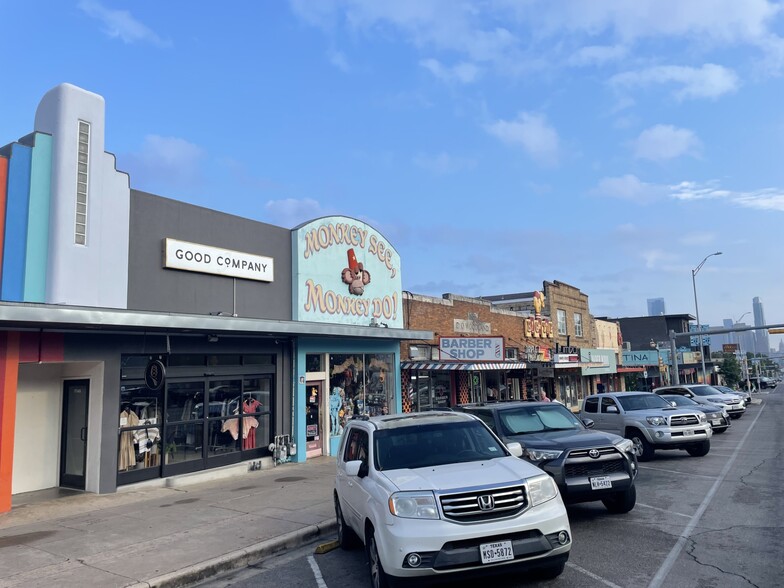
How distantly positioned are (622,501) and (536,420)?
1.86 metres

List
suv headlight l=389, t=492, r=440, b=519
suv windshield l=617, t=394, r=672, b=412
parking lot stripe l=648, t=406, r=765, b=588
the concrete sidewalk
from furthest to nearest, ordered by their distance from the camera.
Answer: suv windshield l=617, t=394, r=672, b=412 → the concrete sidewalk → parking lot stripe l=648, t=406, r=765, b=588 → suv headlight l=389, t=492, r=440, b=519

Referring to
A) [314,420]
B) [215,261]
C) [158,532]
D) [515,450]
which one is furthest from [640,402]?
[158,532]

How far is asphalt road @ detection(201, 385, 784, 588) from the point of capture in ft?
19.7

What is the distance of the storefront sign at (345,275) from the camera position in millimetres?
16469

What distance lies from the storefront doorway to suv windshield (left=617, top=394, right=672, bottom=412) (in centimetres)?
801

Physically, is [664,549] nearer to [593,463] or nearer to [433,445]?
[593,463]

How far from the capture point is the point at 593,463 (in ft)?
27.0

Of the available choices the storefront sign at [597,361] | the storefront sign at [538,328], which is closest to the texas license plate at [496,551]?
the storefront sign at [538,328]

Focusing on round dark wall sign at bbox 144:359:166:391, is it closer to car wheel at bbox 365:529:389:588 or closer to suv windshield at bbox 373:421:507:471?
suv windshield at bbox 373:421:507:471

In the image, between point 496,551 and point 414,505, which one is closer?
point 496,551

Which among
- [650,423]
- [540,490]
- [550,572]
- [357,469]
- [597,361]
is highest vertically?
[597,361]

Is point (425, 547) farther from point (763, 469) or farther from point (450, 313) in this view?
point (450, 313)

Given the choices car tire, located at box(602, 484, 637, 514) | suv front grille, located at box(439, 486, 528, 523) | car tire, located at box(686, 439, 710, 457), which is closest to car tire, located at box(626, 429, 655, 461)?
car tire, located at box(686, 439, 710, 457)

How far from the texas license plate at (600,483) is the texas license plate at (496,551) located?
3.31 meters
